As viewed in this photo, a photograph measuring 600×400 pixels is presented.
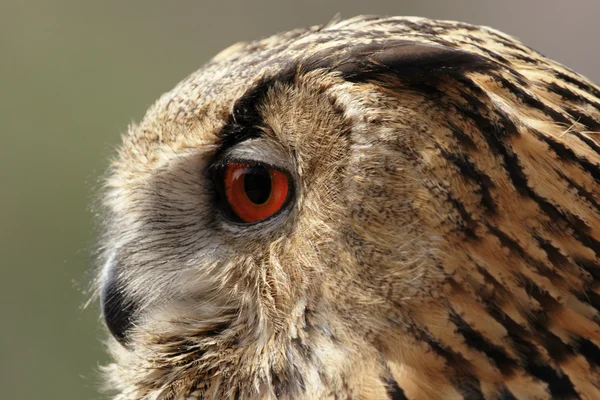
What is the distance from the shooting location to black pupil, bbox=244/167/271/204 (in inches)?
50.4

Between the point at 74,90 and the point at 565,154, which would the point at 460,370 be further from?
the point at 74,90

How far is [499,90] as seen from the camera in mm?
1141

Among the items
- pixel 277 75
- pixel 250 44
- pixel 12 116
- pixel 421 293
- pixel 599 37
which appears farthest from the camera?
pixel 599 37

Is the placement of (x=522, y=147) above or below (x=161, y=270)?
above

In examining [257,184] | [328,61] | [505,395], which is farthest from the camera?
[257,184]

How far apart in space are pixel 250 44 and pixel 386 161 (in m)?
0.55

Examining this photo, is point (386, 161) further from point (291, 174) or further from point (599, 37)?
point (599, 37)

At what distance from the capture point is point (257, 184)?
1303mm

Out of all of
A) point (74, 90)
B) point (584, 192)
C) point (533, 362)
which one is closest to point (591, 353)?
point (533, 362)

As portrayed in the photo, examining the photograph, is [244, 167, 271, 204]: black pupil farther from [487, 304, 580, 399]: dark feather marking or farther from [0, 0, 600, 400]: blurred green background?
[0, 0, 600, 400]: blurred green background

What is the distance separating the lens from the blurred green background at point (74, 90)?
432cm

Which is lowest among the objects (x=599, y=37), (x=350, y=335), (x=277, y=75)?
(x=599, y=37)

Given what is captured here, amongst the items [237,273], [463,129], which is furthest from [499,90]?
[237,273]

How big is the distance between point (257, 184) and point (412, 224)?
0.30 m
